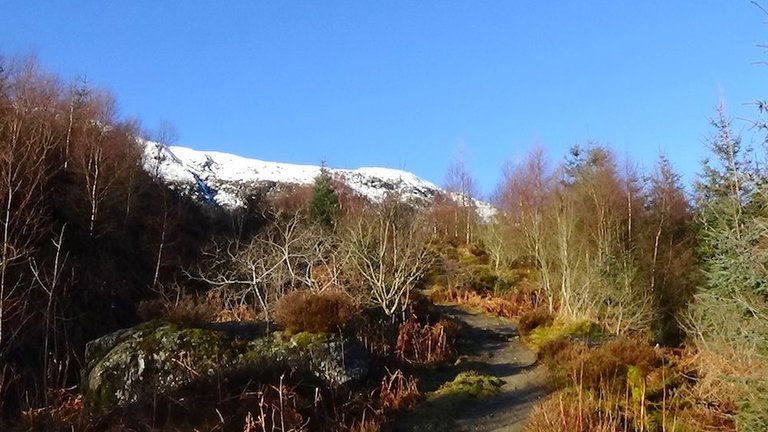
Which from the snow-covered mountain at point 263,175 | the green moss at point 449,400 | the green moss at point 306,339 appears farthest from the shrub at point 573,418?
the snow-covered mountain at point 263,175

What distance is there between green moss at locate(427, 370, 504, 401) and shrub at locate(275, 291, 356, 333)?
2043 millimetres

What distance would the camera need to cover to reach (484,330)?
17.1 m

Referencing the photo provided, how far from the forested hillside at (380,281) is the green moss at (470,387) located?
51 cm

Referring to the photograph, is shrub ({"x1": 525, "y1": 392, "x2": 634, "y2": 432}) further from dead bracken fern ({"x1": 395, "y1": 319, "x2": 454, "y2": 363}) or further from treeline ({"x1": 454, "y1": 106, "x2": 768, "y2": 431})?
dead bracken fern ({"x1": 395, "y1": 319, "x2": 454, "y2": 363})

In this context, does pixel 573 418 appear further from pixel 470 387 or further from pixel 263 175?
pixel 263 175

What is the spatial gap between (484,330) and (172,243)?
39.6ft

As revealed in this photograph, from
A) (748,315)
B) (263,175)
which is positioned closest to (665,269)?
(748,315)

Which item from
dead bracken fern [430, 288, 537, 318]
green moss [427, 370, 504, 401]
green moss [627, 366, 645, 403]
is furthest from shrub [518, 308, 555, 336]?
green moss [627, 366, 645, 403]

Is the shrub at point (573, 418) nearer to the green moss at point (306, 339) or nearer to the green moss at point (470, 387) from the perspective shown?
the green moss at point (470, 387)

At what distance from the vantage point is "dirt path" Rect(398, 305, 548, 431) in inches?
341

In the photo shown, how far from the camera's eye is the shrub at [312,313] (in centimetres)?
1053

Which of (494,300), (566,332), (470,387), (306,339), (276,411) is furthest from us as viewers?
(494,300)

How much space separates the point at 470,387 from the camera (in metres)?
10.4

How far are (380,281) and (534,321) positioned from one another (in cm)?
538
